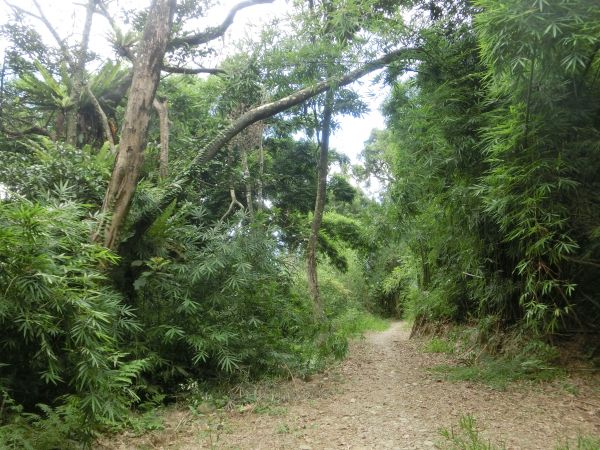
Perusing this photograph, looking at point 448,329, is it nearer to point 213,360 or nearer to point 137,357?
point 213,360

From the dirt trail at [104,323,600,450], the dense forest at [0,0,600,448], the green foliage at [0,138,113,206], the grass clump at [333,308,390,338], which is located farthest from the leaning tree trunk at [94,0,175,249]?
the grass clump at [333,308,390,338]

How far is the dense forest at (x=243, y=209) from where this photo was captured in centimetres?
291

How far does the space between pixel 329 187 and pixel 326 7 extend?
5.70m

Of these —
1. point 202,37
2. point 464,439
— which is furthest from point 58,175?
point 464,439

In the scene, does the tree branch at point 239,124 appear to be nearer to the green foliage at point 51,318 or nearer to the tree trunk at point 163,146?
the tree trunk at point 163,146

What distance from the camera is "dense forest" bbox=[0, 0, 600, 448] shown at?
291 centimetres

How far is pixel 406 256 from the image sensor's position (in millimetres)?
12734

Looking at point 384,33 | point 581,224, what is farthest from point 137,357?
point 384,33

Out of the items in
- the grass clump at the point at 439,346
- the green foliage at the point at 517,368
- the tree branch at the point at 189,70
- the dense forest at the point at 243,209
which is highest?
the tree branch at the point at 189,70

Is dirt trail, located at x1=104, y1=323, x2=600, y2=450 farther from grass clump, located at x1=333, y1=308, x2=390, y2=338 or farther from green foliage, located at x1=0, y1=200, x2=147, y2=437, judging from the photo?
grass clump, located at x1=333, y1=308, x2=390, y2=338

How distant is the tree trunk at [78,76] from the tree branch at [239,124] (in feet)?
9.25

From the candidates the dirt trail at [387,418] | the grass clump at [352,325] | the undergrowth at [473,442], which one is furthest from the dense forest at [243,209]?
the grass clump at [352,325]

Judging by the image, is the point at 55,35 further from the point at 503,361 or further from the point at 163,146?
the point at 503,361

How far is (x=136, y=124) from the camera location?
457 centimetres
